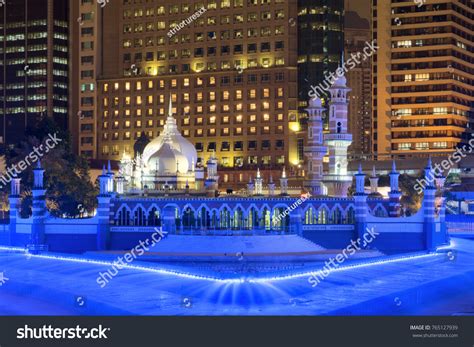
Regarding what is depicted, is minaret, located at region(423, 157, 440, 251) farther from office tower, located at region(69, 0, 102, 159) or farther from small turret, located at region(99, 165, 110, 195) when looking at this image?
office tower, located at region(69, 0, 102, 159)

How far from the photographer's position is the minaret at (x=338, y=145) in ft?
230

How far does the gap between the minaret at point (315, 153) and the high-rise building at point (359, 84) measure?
354 feet

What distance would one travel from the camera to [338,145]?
232ft

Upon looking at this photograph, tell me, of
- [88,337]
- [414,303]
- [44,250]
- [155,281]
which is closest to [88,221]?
[44,250]

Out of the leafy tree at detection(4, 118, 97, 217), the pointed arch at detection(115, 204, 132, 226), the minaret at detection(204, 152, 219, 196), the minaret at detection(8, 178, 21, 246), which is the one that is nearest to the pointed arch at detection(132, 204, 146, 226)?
the pointed arch at detection(115, 204, 132, 226)

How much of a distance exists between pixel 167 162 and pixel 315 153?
36.6ft

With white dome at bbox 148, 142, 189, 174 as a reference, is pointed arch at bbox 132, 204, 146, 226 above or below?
below

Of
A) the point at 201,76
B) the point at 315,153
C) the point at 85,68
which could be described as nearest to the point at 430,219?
the point at 315,153

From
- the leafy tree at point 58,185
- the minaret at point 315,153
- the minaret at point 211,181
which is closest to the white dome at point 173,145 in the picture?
the minaret at point 211,181

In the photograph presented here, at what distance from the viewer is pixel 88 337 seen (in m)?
27.3

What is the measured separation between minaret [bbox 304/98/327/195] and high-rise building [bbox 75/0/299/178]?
6209 cm

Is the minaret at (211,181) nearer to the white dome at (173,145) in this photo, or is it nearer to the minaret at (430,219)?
the white dome at (173,145)

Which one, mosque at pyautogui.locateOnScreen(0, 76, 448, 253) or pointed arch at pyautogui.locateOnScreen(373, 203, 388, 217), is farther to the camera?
pointed arch at pyautogui.locateOnScreen(373, 203, 388, 217)

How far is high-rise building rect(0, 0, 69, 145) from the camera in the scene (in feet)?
485
